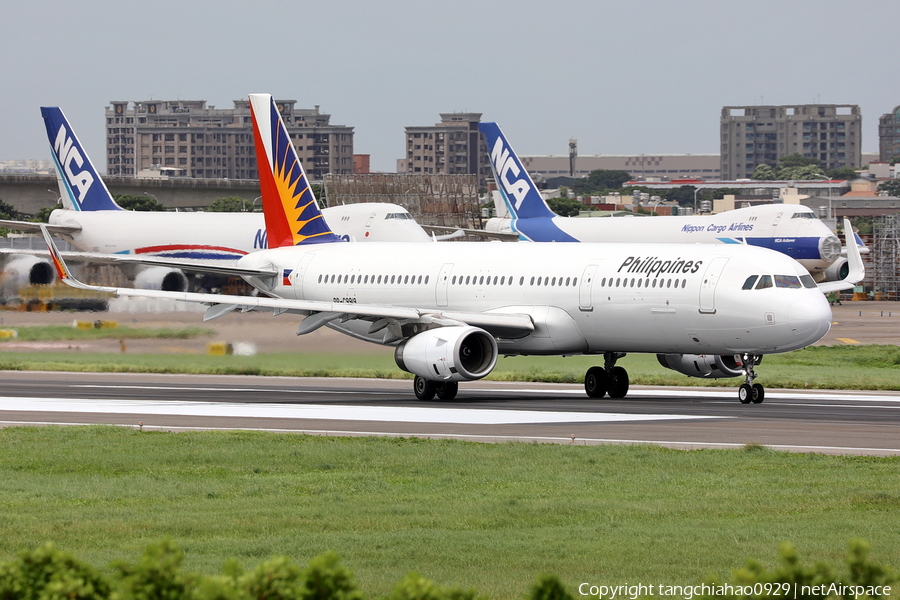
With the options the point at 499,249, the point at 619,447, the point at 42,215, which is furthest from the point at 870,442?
the point at 42,215

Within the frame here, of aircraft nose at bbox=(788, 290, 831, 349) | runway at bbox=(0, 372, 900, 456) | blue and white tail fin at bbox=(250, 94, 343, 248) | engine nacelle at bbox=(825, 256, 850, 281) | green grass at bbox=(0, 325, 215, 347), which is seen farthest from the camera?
engine nacelle at bbox=(825, 256, 850, 281)

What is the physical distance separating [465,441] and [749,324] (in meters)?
10.0

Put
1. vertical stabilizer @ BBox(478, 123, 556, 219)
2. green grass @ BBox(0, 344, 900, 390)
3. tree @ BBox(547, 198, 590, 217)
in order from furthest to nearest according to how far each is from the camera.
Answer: tree @ BBox(547, 198, 590, 217)
vertical stabilizer @ BBox(478, 123, 556, 219)
green grass @ BBox(0, 344, 900, 390)

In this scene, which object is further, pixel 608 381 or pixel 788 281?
pixel 608 381

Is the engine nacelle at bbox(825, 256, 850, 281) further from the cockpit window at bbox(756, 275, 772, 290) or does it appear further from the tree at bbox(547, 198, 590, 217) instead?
the tree at bbox(547, 198, 590, 217)

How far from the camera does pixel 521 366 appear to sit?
144 feet

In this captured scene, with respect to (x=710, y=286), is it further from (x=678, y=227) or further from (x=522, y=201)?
(x=678, y=227)

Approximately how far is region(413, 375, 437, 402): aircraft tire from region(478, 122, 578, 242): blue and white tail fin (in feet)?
134

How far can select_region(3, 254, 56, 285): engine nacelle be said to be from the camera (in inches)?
1860

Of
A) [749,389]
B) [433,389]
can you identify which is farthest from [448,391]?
[749,389]

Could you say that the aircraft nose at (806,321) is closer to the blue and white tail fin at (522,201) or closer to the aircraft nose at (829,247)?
the blue and white tail fin at (522,201)

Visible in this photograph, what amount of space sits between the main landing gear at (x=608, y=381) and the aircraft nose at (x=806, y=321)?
17.7ft

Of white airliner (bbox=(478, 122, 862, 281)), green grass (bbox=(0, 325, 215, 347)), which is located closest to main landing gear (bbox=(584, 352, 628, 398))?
green grass (bbox=(0, 325, 215, 347))

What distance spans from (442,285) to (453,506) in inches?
813
